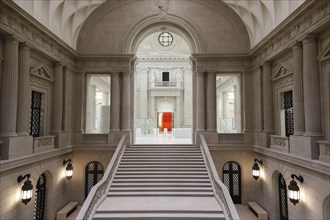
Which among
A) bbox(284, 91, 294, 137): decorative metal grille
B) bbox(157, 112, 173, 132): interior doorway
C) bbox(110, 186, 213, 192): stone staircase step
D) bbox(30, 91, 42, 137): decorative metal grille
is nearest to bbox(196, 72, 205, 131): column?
bbox(284, 91, 294, 137): decorative metal grille

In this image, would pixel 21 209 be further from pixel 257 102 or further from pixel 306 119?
pixel 257 102

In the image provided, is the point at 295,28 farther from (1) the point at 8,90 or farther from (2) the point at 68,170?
(2) the point at 68,170

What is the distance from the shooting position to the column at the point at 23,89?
9547mm

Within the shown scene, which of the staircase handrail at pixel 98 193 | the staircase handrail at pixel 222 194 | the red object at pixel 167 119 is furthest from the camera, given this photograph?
the red object at pixel 167 119

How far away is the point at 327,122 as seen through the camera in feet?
27.7

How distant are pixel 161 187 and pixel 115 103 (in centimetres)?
621

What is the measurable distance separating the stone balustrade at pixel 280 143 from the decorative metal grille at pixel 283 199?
157 cm

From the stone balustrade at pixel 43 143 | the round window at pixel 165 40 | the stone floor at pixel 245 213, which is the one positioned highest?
the round window at pixel 165 40

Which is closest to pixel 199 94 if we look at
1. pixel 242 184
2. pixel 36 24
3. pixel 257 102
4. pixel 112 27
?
pixel 257 102

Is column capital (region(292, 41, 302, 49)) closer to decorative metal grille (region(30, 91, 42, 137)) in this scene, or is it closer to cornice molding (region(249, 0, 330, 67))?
cornice molding (region(249, 0, 330, 67))

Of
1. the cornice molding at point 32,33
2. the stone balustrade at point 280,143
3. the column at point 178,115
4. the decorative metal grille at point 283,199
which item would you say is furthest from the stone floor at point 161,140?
the column at point 178,115

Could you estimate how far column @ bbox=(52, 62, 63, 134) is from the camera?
12.6 m

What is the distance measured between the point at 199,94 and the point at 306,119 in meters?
6.51

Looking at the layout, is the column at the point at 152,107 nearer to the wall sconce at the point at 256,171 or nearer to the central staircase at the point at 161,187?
the central staircase at the point at 161,187
